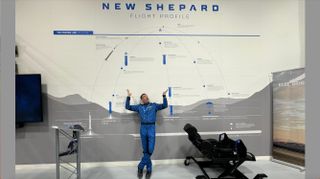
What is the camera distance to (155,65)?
5008 mm

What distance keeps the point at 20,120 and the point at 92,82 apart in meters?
1.36

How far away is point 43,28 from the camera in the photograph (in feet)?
15.8

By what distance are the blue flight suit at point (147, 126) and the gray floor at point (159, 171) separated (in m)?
→ 0.28

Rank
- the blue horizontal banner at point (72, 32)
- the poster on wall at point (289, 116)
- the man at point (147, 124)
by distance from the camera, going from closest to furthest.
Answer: the man at point (147, 124), the poster on wall at point (289, 116), the blue horizontal banner at point (72, 32)

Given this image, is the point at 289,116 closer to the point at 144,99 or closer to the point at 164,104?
the point at 164,104

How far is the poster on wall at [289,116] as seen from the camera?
179 inches

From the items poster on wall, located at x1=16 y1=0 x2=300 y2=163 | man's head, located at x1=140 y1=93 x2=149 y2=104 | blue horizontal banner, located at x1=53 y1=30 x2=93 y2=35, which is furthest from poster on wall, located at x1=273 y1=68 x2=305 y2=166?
blue horizontal banner, located at x1=53 y1=30 x2=93 y2=35

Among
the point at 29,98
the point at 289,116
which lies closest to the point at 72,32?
the point at 29,98

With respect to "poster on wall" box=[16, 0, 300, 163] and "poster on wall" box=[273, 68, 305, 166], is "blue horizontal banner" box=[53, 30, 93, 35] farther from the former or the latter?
"poster on wall" box=[273, 68, 305, 166]

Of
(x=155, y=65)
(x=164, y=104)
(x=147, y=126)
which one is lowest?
(x=147, y=126)

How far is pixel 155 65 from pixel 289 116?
8.44ft

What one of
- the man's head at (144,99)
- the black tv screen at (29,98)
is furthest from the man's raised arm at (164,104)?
the black tv screen at (29,98)

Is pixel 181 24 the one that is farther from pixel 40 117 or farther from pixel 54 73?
pixel 40 117

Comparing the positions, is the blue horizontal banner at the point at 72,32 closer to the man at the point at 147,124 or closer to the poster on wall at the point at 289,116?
the man at the point at 147,124
